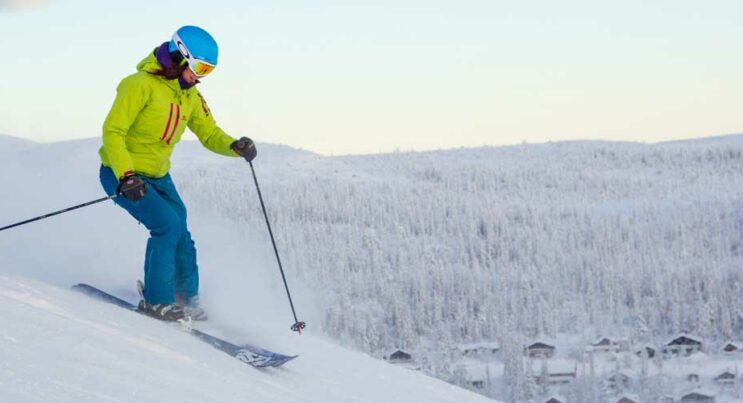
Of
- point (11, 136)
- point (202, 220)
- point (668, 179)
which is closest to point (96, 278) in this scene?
point (202, 220)

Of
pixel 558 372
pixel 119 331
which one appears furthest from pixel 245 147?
pixel 558 372

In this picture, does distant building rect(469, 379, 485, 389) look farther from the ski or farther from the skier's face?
the skier's face

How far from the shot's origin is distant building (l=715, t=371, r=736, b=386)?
73.7m

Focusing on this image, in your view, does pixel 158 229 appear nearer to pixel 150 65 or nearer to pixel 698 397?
pixel 150 65

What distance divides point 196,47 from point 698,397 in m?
68.3

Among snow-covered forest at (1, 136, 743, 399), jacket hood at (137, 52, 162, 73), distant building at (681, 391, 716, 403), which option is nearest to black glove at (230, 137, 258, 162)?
jacket hood at (137, 52, 162, 73)

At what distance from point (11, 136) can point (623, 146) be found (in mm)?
154319

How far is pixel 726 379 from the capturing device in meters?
74.1

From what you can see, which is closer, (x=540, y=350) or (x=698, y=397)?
(x=698, y=397)

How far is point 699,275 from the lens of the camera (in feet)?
318

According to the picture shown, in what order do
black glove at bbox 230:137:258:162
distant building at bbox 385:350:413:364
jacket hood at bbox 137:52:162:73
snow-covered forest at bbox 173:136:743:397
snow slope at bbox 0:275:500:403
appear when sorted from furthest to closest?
1. snow-covered forest at bbox 173:136:743:397
2. distant building at bbox 385:350:413:364
3. black glove at bbox 230:137:258:162
4. jacket hood at bbox 137:52:162:73
5. snow slope at bbox 0:275:500:403

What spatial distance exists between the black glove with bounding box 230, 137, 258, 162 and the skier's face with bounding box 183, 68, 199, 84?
810 mm

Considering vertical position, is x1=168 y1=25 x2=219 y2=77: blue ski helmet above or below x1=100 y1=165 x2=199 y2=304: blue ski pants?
above

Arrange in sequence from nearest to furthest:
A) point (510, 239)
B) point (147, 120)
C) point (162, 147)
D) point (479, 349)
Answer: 1. point (147, 120)
2. point (162, 147)
3. point (479, 349)
4. point (510, 239)
